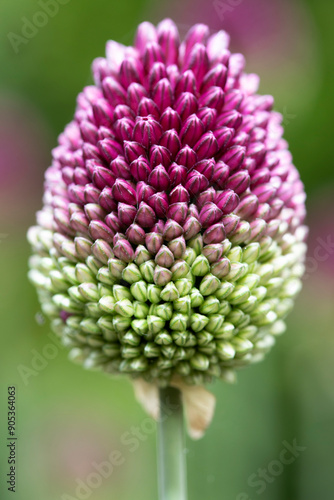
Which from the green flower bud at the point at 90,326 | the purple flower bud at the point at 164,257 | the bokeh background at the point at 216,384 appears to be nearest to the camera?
the purple flower bud at the point at 164,257

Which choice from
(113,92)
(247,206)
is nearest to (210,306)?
(247,206)

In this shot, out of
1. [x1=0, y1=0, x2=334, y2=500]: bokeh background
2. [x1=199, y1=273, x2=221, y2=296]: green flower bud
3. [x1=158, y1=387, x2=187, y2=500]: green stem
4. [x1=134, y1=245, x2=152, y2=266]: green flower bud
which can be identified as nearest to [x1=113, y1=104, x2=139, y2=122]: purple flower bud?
[x1=134, y1=245, x2=152, y2=266]: green flower bud

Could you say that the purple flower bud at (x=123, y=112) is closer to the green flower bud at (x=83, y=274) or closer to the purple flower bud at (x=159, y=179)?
the purple flower bud at (x=159, y=179)

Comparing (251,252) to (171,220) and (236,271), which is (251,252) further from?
(171,220)

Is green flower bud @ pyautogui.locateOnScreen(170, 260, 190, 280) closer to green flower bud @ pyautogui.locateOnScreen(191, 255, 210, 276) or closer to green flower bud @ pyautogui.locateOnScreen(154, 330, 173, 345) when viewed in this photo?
green flower bud @ pyautogui.locateOnScreen(191, 255, 210, 276)

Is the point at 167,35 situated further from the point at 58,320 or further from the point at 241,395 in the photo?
the point at 241,395

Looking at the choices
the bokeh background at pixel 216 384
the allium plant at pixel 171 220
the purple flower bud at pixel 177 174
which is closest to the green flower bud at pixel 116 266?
the allium plant at pixel 171 220
